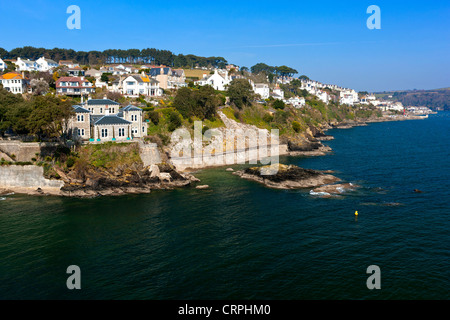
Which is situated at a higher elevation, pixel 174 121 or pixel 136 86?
pixel 136 86

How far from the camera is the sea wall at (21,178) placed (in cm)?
5678

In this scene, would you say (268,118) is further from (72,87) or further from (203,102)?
(72,87)

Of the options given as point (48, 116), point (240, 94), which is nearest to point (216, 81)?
point (240, 94)

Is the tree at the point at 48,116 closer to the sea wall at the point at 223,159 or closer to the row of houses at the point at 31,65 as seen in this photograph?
the sea wall at the point at 223,159

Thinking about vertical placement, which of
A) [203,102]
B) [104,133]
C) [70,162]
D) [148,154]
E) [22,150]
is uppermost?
[203,102]

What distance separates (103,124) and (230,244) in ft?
134

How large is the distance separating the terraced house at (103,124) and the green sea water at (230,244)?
17.2m

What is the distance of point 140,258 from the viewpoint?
110 ft

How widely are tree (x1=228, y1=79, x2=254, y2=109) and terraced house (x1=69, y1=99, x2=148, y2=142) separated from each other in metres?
45.7

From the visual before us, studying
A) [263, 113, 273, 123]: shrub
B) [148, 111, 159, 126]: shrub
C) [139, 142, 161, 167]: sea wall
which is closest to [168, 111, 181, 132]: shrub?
[148, 111, 159, 126]: shrub

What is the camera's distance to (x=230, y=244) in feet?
122

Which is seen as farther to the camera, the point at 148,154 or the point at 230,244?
the point at 148,154
